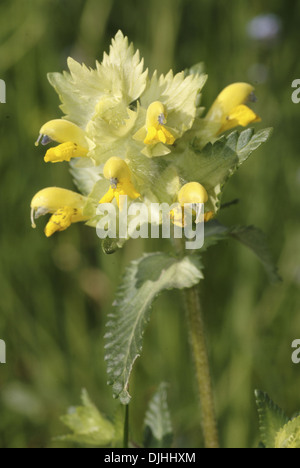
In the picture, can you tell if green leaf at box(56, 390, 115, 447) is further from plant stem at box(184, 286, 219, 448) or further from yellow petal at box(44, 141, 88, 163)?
yellow petal at box(44, 141, 88, 163)

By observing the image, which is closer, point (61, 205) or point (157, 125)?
point (157, 125)

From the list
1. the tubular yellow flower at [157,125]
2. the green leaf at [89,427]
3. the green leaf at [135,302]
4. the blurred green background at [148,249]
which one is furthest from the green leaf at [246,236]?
the blurred green background at [148,249]

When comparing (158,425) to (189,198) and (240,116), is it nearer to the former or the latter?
(189,198)

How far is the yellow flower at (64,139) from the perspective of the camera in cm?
76

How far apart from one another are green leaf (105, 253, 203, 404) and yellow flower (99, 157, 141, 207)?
0.42 ft

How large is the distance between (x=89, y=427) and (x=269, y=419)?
0.31 meters

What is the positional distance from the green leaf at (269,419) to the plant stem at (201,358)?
0.32ft

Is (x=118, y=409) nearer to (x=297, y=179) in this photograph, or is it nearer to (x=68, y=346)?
(x=68, y=346)

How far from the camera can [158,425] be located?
0.88 meters

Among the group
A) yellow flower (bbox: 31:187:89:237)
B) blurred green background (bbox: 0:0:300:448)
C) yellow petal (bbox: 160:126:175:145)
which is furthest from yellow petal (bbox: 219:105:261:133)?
blurred green background (bbox: 0:0:300:448)

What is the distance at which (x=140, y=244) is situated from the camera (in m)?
1.51

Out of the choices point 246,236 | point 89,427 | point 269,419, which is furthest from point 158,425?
point 246,236

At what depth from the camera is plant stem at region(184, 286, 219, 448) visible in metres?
0.79
